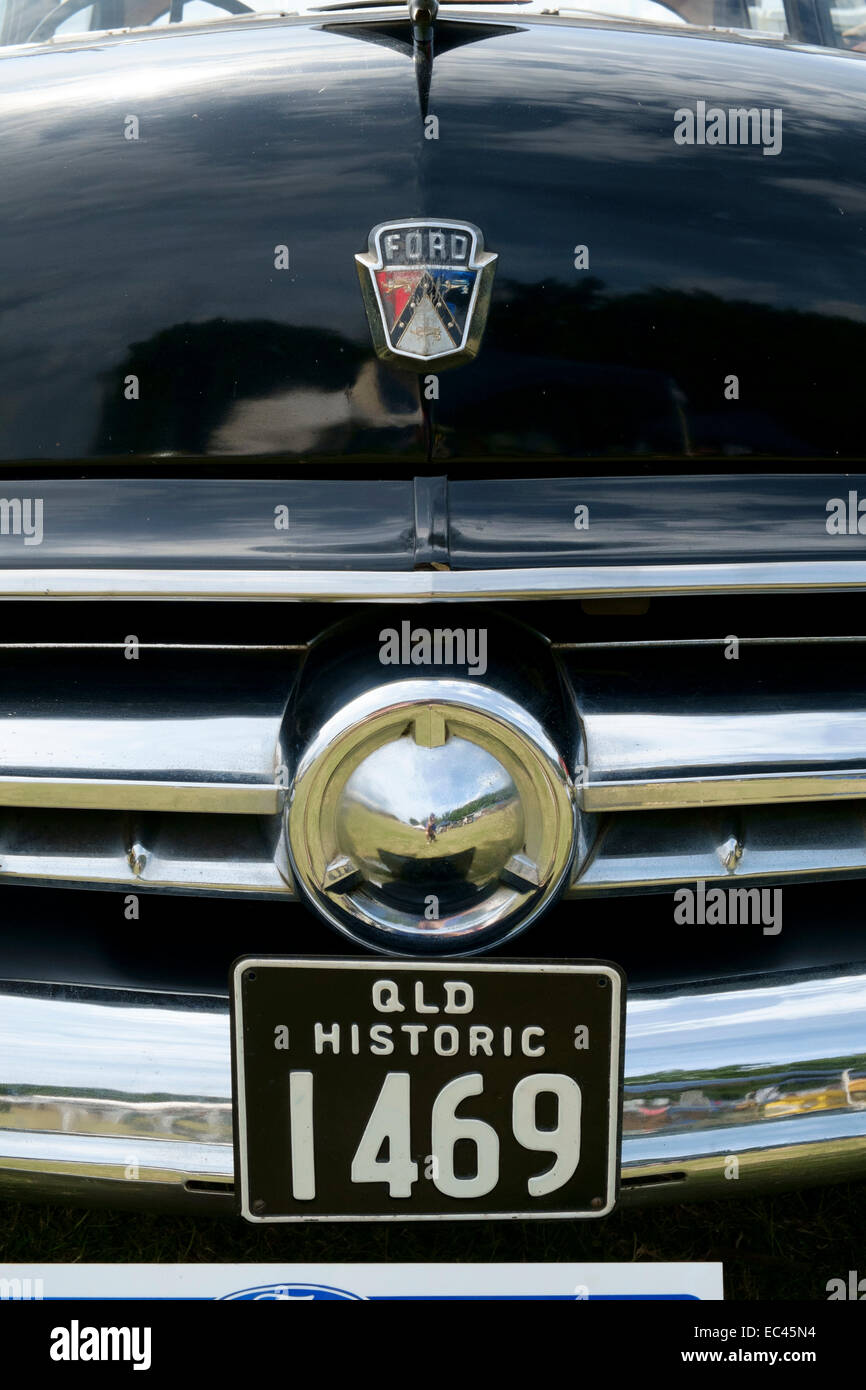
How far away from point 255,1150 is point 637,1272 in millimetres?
414

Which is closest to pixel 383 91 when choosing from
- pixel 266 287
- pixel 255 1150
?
pixel 266 287

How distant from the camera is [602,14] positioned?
2.04m

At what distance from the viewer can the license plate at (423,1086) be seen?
4.11 ft

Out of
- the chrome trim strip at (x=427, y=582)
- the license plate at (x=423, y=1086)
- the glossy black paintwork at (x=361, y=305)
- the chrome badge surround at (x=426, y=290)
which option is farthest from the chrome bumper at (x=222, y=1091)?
the chrome badge surround at (x=426, y=290)

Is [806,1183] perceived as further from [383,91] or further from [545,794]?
[383,91]

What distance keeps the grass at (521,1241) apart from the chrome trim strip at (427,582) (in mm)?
1042

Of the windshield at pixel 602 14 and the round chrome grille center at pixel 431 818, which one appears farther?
the windshield at pixel 602 14

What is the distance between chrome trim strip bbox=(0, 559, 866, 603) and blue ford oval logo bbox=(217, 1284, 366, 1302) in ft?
2.33

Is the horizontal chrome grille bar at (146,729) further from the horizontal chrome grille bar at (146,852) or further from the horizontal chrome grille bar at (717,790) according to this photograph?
the horizontal chrome grille bar at (717,790)

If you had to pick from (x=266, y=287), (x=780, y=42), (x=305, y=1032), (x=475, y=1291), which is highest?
(x=780, y=42)

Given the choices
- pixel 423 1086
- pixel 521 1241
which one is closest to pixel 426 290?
pixel 423 1086

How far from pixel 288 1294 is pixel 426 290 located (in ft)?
3.40

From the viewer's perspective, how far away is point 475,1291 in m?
1.31

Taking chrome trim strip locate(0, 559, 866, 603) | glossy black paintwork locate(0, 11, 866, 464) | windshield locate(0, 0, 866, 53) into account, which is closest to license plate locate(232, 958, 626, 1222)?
chrome trim strip locate(0, 559, 866, 603)
